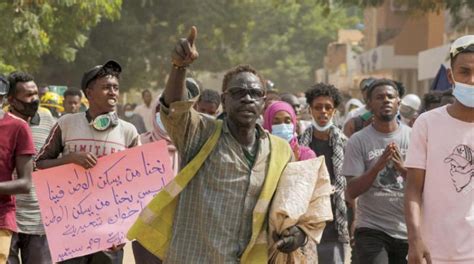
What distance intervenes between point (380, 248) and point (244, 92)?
248 centimetres

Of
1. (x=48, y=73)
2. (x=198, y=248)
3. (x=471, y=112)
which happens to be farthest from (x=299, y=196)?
(x=48, y=73)

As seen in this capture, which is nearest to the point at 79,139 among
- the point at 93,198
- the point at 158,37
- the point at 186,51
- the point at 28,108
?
the point at 93,198

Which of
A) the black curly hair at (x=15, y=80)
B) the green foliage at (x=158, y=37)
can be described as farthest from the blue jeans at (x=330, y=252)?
the green foliage at (x=158, y=37)

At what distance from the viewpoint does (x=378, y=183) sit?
758 centimetres

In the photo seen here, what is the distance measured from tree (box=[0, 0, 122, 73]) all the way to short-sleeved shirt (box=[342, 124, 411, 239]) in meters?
9.67

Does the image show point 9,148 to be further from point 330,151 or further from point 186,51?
point 330,151

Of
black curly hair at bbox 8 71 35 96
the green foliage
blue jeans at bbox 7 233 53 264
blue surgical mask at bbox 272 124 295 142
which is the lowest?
the green foliage

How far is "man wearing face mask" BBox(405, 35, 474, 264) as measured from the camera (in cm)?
508

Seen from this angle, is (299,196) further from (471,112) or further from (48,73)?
(48,73)

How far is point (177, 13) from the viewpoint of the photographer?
35594 millimetres

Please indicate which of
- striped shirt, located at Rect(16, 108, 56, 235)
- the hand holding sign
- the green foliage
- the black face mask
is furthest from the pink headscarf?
the green foliage

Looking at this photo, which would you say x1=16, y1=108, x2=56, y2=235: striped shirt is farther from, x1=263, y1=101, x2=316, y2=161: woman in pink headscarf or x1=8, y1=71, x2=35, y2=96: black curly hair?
x1=263, y1=101, x2=316, y2=161: woman in pink headscarf

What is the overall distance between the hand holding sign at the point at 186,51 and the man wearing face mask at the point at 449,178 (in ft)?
3.72

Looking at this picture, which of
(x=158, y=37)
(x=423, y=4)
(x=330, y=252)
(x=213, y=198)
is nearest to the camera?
(x=213, y=198)
